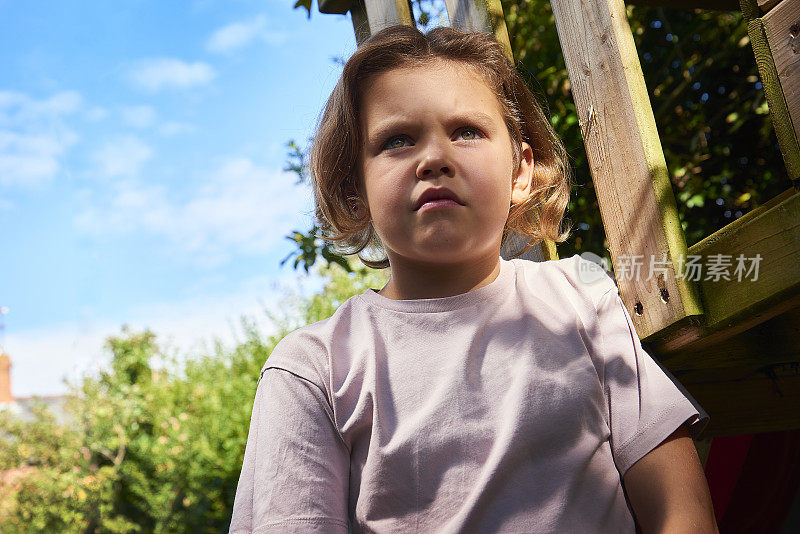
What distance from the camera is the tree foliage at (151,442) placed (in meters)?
7.43

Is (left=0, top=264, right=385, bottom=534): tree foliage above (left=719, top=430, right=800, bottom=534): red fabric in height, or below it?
above

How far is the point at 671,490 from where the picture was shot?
1.29m

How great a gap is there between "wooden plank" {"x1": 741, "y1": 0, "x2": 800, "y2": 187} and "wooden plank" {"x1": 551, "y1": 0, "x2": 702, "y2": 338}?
23cm

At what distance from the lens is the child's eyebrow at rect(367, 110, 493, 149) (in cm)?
151

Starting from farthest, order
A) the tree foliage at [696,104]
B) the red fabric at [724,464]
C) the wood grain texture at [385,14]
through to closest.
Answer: the tree foliage at [696,104] → the red fabric at [724,464] → the wood grain texture at [385,14]

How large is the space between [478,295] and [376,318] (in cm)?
23

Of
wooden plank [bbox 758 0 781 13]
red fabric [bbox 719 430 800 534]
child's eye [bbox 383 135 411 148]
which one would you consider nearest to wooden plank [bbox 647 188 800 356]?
wooden plank [bbox 758 0 781 13]

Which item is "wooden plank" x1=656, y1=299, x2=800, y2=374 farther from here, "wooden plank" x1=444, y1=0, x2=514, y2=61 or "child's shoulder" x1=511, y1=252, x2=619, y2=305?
"wooden plank" x1=444, y1=0, x2=514, y2=61

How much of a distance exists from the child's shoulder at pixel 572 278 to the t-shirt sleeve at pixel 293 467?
1.75 ft

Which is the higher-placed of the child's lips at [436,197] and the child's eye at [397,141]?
the child's eye at [397,141]

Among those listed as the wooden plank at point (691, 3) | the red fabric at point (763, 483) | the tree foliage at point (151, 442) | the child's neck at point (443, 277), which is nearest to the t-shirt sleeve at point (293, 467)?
the child's neck at point (443, 277)

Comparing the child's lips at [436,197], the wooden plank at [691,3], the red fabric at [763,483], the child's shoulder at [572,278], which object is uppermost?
the wooden plank at [691,3]

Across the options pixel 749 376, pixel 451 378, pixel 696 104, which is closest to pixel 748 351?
pixel 749 376

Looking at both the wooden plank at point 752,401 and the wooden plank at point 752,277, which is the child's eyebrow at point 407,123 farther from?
the wooden plank at point 752,401
